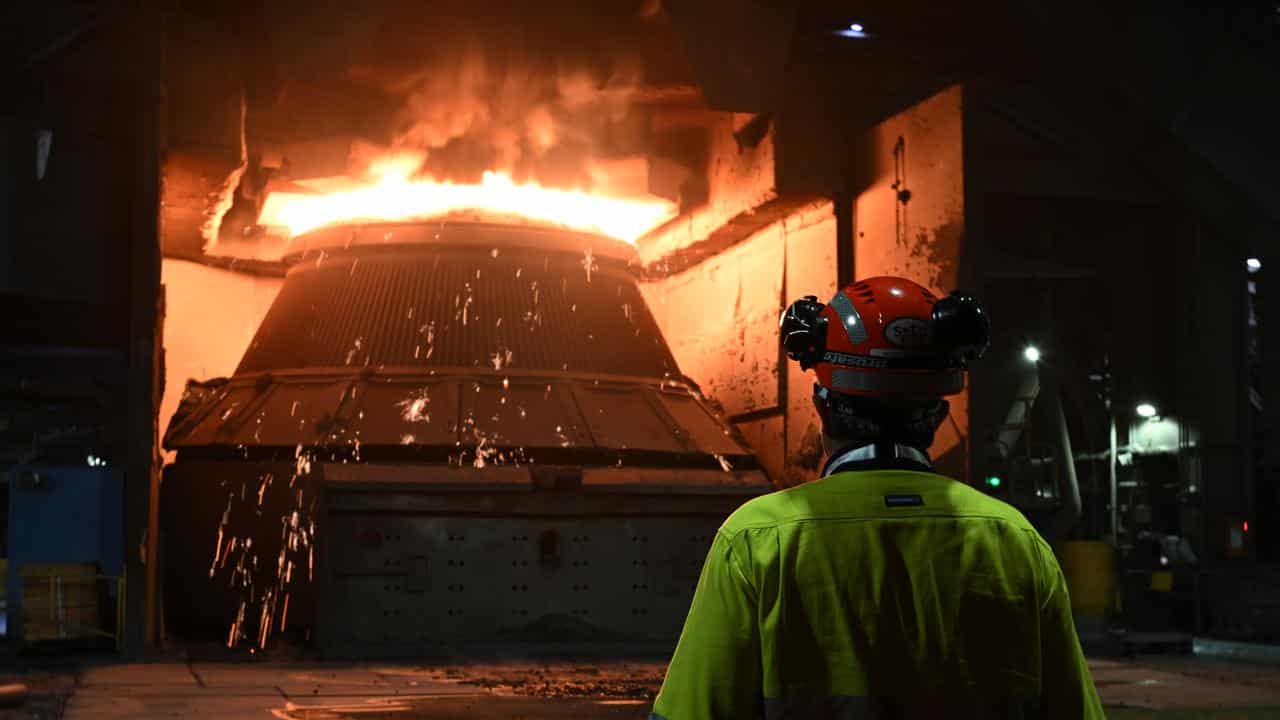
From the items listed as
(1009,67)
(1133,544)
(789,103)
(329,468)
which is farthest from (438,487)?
(1133,544)

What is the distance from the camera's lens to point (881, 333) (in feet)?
7.53

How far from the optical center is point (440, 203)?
1258 cm

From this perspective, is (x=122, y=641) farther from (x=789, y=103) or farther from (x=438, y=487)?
(x=789, y=103)

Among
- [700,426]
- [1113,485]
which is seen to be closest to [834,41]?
[700,426]

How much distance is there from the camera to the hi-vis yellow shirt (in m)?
2.05

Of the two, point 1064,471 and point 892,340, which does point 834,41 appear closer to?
point 1064,471

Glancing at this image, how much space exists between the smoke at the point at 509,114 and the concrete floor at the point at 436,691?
4562mm

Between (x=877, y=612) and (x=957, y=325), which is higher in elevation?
(x=957, y=325)

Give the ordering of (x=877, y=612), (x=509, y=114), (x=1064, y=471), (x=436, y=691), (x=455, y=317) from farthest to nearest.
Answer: (x=1064, y=471), (x=509, y=114), (x=455, y=317), (x=436, y=691), (x=877, y=612)

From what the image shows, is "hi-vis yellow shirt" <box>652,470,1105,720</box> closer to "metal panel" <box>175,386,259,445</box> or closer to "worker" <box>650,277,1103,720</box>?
"worker" <box>650,277,1103,720</box>

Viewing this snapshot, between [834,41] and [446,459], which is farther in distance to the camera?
[834,41]

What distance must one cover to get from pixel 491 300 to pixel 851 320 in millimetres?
9542

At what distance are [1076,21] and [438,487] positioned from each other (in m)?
7.41

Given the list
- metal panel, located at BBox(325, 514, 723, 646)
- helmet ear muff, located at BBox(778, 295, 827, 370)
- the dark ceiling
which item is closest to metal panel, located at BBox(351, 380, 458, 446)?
metal panel, located at BBox(325, 514, 723, 646)
